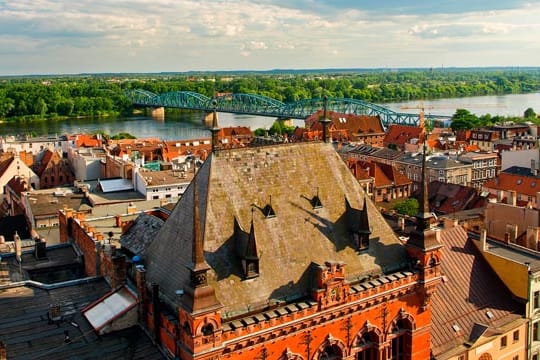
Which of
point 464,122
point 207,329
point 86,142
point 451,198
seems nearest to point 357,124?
point 464,122

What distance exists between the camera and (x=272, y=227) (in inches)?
953

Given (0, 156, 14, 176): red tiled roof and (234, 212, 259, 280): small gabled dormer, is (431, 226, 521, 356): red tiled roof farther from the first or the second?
(0, 156, 14, 176): red tiled roof

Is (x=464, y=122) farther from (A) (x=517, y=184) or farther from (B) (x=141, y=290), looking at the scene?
(B) (x=141, y=290)

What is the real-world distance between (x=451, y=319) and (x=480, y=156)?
77.7 m

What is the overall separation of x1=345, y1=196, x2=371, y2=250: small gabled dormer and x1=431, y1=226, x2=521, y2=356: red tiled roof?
9288 millimetres

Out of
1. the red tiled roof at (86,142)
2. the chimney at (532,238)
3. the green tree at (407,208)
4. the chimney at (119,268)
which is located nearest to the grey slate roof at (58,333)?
the chimney at (119,268)

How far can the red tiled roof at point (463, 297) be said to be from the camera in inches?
1296

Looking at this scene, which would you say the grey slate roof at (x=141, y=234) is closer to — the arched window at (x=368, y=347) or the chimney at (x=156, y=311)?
the chimney at (x=156, y=311)

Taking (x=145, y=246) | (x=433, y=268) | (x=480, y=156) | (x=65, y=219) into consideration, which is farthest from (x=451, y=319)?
(x=480, y=156)

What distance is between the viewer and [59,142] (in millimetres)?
137000

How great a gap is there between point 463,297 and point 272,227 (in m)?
16.8

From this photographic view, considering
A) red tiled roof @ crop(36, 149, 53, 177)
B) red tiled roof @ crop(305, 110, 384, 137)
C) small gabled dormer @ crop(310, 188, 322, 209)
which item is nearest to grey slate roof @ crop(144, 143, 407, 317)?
small gabled dormer @ crop(310, 188, 322, 209)

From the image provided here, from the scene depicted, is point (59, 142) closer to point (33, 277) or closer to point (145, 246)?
point (33, 277)

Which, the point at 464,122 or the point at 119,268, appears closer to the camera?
the point at 119,268
